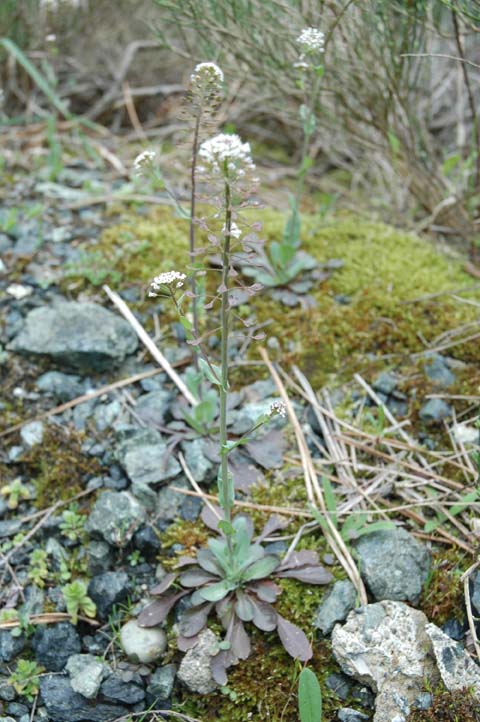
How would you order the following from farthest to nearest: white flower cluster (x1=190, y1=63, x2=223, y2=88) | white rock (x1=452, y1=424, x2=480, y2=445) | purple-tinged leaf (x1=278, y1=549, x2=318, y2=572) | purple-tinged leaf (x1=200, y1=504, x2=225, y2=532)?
1. white rock (x1=452, y1=424, x2=480, y2=445)
2. purple-tinged leaf (x1=200, y1=504, x2=225, y2=532)
3. purple-tinged leaf (x1=278, y1=549, x2=318, y2=572)
4. white flower cluster (x1=190, y1=63, x2=223, y2=88)

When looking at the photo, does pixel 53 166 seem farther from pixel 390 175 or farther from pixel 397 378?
pixel 397 378

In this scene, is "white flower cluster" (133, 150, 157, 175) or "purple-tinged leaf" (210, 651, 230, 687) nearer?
"purple-tinged leaf" (210, 651, 230, 687)

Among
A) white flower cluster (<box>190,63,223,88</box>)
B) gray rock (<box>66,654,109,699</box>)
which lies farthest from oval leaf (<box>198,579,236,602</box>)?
white flower cluster (<box>190,63,223,88</box>)

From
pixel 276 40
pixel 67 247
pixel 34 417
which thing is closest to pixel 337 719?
pixel 34 417

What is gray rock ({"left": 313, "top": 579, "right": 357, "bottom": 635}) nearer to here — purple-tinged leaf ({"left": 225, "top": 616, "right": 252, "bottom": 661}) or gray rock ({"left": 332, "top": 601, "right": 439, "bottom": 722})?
gray rock ({"left": 332, "top": 601, "right": 439, "bottom": 722})

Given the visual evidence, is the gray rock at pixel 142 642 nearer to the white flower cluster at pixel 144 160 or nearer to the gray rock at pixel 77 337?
the gray rock at pixel 77 337

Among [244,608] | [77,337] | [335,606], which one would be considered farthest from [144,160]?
[335,606]
